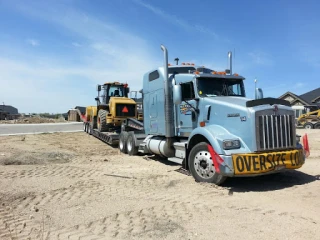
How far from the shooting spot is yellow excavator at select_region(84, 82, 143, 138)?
14.8 meters

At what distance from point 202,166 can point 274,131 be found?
177 centimetres

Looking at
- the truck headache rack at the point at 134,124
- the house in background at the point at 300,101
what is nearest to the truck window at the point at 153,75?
the truck headache rack at the point at 134,124

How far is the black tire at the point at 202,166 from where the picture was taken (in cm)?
654

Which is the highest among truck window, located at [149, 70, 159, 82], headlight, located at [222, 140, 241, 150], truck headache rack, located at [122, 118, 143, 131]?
truck window, located at [149, 70, 159, 82]

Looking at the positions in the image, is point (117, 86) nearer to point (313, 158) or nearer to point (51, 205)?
point (313, 158)

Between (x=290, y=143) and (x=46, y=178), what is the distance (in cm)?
579

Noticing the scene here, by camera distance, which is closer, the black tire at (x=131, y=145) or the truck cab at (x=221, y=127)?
the truck cab at (x=221, y=127)

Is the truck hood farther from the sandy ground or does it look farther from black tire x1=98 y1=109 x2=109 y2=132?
black tire x1=98 y1=109 x2=109 y2=132

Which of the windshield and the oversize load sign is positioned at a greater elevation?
the windshield

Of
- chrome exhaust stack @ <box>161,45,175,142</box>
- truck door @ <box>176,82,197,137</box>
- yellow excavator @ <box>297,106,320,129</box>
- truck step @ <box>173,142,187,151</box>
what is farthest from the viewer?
yellow excavator @ <box>297,106,320,129</box>

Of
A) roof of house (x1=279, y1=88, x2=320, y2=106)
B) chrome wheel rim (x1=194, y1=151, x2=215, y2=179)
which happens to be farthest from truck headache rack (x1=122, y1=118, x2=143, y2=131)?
roof of house (x1=279, y1=88, x2=320, y2=106)

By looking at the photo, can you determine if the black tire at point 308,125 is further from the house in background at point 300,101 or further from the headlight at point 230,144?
the headlight at point 230,144

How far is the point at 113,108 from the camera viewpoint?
1461 centimetres

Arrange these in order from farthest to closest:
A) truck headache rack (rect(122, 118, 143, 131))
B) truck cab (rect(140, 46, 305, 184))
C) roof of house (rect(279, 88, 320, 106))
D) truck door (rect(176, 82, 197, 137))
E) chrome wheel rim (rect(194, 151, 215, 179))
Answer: roof of house (rect(279, 88, 320, 106))
truck headache rack (rect(122, 118, 143, 131))
truck door (rect(176, 82, 197, 137))
chrome wheel rim (rect(194, 151, 215, 179))
truck cab (rect(140, 46, 305, 184))
